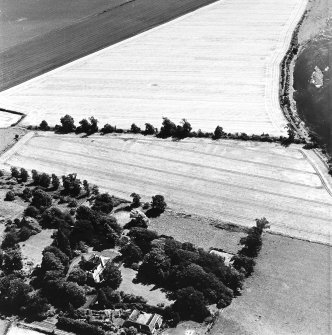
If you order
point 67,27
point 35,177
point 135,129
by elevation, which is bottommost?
point 35,177

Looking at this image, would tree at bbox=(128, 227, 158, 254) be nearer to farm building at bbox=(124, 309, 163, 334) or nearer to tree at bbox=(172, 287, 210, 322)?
tree at bbox=(172, 287, 210, 322)

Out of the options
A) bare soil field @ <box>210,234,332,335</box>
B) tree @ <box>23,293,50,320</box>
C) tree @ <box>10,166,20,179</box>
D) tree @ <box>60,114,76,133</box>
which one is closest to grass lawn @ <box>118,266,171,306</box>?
bare soil field @ <box>210,234,332,335</box>

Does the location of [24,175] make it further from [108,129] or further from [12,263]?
[12,263]

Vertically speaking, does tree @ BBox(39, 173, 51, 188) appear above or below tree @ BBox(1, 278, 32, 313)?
above

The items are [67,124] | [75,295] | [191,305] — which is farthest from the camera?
[67,124]

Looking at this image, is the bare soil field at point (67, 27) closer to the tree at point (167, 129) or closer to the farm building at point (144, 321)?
the tree at point (167, 129)

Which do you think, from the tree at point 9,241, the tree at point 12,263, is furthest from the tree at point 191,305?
the tree at point 9,241

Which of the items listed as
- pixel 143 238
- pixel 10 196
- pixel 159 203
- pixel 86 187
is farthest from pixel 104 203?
pixel 10 196
